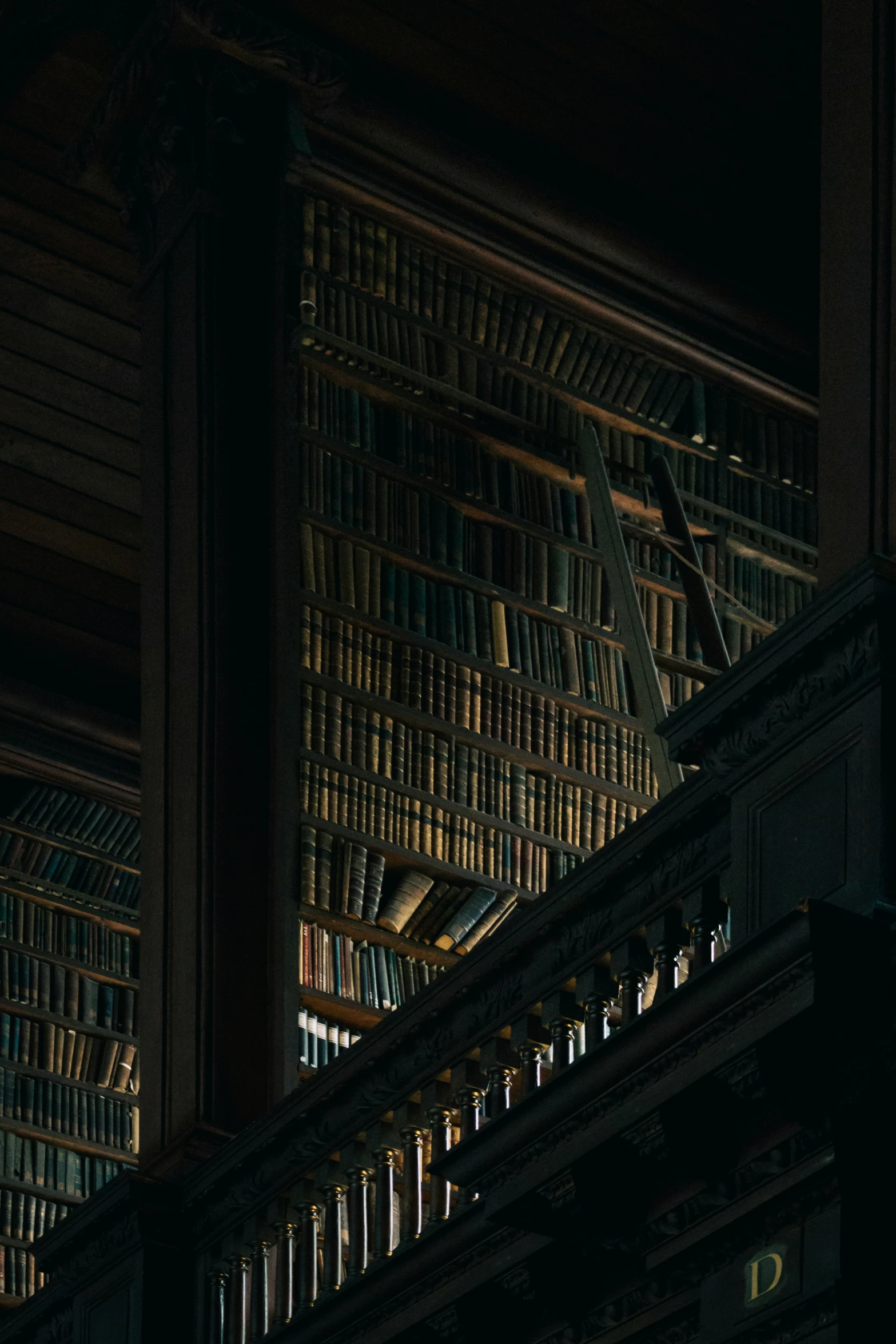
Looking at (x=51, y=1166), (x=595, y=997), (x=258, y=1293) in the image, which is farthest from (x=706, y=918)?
(x=51, y=1166)

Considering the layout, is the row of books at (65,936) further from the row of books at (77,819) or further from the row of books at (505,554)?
the row of books at (505,554)

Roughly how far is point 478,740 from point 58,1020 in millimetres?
2021

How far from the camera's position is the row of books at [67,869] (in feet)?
24.8

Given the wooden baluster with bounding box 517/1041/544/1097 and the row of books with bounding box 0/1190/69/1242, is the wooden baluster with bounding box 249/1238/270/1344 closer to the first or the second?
the wooden baluster with bounding box 517/1041/544/1097

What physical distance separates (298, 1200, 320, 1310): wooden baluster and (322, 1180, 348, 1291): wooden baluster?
0.11ft

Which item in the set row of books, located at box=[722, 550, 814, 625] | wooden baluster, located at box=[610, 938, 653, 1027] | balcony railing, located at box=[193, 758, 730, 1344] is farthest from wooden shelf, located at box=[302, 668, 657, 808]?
wooden baluster, located at box=[610, 938, 653, 1027]

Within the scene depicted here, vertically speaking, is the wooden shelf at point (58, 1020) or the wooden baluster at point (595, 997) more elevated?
the wooden shelf at point (58, 1020)

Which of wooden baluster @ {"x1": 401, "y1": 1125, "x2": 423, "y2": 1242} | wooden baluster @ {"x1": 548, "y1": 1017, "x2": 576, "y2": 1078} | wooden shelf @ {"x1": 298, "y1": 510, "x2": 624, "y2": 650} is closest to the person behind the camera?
wooden baluster @ {"x1": 548, "y1": 1017, "x2": 576, "y2": 1078}

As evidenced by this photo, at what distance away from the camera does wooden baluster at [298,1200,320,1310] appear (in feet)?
14.9

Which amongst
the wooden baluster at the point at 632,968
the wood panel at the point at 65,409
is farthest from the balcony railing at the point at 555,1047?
the wood panel at the point at 65,409

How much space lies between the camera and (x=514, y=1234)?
3.91 meters

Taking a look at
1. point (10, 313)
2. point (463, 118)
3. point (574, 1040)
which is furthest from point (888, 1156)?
point (10, 313)

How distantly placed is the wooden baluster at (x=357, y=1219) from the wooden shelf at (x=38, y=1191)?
8.85ft

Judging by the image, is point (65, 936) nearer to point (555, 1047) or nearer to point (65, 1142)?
point (65, 1142)
